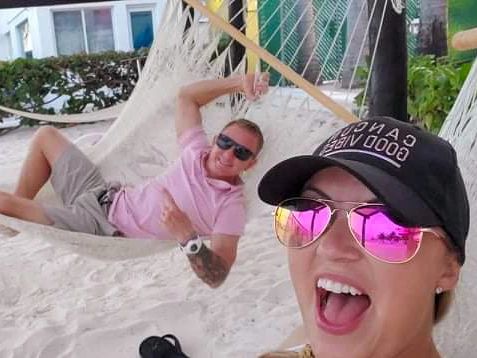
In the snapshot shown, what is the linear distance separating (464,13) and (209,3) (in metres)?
3.46

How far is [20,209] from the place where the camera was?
2197 millimetres

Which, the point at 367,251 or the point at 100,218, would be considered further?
the point at 100,218

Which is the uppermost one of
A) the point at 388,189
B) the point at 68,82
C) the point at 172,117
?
the point at 388,189

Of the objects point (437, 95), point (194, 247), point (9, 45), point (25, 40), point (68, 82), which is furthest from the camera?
point (9, 45)

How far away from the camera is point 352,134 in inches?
30.1

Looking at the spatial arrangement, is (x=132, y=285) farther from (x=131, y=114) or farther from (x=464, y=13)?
(x=464, y=13)

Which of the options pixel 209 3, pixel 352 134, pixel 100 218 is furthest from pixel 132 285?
pixel 352 134

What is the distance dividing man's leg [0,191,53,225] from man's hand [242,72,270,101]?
29.6 inches

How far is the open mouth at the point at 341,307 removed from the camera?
26.9 inches

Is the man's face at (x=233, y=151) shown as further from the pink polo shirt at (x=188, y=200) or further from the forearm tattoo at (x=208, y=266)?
the forearm tattoo at (x=208, y=266)

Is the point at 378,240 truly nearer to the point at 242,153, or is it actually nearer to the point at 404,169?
the point at 404,169

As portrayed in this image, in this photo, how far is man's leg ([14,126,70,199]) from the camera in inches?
94.3

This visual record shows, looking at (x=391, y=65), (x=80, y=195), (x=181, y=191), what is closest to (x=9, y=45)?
(x=80, y=195)

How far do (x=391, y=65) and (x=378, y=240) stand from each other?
1.48 meters
